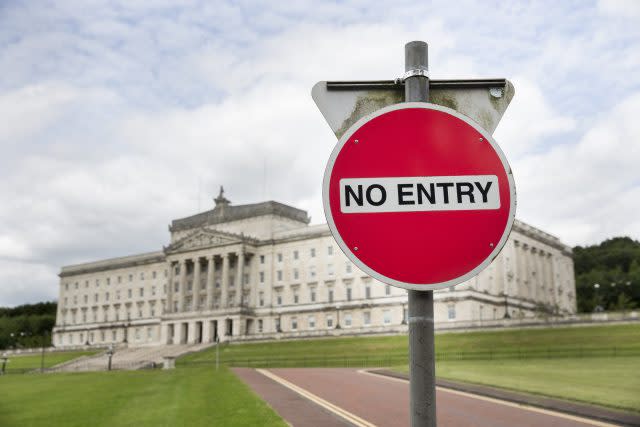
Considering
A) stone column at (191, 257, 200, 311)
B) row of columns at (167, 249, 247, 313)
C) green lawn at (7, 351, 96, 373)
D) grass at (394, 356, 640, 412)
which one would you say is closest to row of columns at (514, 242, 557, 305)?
row of columns at (167, 249, 247, 313)

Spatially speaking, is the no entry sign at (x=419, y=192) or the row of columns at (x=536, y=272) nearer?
the no entry sign at (x=419, y=192)

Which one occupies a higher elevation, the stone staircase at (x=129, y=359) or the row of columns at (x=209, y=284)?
the row of columns at (x=209, y=284)

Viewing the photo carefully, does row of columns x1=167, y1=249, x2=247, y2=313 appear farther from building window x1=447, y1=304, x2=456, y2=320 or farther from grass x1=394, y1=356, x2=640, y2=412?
grass x1=394, y1=356, x2=640, y2=412

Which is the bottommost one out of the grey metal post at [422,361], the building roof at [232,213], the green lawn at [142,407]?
the green lawn at [142,407]

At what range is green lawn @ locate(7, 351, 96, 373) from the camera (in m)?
96.8

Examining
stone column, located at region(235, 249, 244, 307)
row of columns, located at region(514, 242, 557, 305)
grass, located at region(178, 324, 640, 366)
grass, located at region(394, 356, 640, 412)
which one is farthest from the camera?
stone column, located at region(235, 249, 244, 307)

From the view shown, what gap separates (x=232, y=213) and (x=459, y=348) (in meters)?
70.5

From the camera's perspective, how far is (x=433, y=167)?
3.25 metres

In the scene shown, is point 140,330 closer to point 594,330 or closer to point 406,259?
point 594,330

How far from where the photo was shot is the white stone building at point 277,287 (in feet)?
353

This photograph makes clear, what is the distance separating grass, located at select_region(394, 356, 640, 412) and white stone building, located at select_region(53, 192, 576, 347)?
52.9 m

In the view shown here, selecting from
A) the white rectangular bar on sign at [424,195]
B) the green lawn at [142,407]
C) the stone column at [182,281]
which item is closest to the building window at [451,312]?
the stone column at [182,281]

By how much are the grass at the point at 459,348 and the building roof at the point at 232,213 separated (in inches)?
1429

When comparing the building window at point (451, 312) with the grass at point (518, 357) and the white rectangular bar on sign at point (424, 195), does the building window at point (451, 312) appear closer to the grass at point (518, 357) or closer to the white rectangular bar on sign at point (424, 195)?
the grass at point (518, 357)
